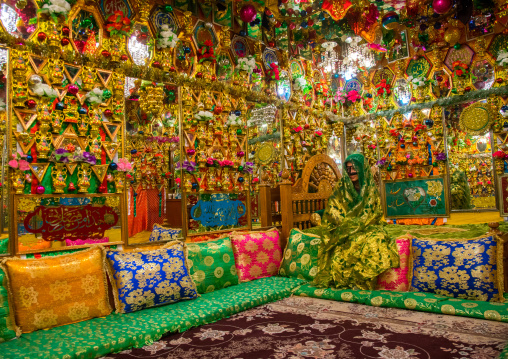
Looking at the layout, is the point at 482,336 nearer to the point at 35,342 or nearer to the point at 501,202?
the point at 35,342

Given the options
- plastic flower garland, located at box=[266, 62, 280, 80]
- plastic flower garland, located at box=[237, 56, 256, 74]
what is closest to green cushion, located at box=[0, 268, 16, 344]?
plastic flower garland, located at box=[237, 56, 256, 74]

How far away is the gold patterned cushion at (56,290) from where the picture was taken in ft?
8.55

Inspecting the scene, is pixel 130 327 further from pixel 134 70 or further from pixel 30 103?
pixel 134 70

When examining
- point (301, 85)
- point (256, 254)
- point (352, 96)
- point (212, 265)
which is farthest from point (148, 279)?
point (352, 96)

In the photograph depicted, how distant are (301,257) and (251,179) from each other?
→ 1935 mm

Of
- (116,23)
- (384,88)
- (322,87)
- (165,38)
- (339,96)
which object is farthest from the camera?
(339,96)

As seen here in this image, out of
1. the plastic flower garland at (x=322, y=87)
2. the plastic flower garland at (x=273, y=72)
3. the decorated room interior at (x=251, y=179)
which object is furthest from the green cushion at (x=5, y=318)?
the plastic flower garland at (x=322, y=87)

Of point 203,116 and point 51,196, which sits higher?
point 203,116

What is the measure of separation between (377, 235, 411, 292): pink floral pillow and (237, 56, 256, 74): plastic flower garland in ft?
11.4

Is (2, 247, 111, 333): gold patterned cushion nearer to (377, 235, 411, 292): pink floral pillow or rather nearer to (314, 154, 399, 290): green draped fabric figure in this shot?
(314, 154, 399, 290): green draped fabric figure

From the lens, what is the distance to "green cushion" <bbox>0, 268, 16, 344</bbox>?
8.00 ft

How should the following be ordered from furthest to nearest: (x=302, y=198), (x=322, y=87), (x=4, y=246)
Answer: (x=322, y=87)
(x=302, y=198)
(x=4, y=246)

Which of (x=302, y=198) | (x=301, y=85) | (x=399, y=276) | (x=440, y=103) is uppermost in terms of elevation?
(x=301, y=85)

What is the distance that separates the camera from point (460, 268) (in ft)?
10.3
